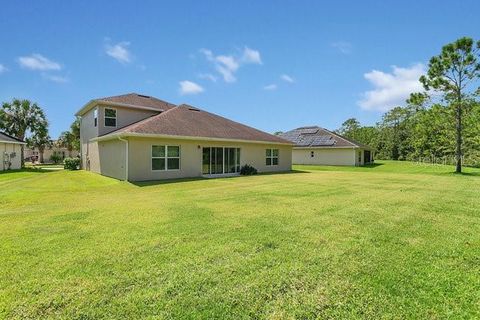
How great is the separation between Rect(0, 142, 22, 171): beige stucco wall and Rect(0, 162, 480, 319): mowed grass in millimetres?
22540

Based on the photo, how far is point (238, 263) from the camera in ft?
13.6

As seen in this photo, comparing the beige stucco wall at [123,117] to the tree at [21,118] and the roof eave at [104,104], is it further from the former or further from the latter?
the tree at [21,118]

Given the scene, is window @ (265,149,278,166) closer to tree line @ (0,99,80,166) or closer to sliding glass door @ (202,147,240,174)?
sliding glass door @ (202,147,240,174)

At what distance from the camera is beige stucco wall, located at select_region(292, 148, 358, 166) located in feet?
115

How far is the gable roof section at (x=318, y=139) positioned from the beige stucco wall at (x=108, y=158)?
21902mm

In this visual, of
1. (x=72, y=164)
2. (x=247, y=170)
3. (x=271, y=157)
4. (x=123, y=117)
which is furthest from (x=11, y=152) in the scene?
(x=271, y=157)

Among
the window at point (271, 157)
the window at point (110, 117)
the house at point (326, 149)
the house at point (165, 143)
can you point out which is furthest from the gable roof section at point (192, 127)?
the house at point (326, 149)

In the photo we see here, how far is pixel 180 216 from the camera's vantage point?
7.00 meters

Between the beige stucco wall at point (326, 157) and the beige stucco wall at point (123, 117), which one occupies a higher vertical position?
the beige stucco wall at point (123, 117)

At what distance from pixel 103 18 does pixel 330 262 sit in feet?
51.5

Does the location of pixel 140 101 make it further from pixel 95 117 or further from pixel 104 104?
pixel 95 117

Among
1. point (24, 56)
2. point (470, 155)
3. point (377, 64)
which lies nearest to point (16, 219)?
point (24, 56)

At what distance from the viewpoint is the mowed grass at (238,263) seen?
304cm

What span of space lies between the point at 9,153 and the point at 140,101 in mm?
14277
